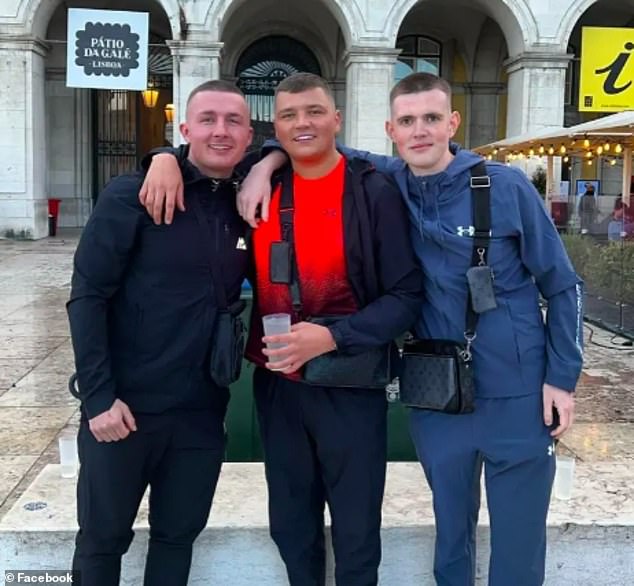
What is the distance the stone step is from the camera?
124 inches

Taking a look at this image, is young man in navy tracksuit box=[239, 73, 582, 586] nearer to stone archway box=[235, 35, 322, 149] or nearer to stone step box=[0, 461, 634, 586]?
stone step box=[0, 461, 634, 586]

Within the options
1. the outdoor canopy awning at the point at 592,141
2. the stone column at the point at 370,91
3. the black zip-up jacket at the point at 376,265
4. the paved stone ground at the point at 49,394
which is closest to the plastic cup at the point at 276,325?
the black zip-up jacket at the point at 376,265

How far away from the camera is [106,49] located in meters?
17.1

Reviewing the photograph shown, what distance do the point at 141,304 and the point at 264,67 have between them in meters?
24.1

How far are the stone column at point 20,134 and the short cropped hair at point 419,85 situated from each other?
1856 centimetres

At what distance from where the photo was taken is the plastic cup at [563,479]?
346 centimetres

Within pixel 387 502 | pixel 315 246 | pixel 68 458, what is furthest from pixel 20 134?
pixel 315 246

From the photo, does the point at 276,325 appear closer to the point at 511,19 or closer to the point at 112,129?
the point at 511,19

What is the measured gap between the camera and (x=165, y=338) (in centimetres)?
264

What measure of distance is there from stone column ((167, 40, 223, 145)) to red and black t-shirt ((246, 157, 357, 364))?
17106 mm

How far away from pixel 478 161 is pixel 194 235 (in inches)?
39.2

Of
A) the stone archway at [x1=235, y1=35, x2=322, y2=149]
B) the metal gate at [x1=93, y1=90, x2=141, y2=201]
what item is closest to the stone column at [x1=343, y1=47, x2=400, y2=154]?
the stone archway at [x1=235, y1=35, x2=322, y2=149]

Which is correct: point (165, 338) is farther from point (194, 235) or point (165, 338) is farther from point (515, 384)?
point (515, 384)

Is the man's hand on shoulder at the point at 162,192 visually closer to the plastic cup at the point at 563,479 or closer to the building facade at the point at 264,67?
the plastic cup at the point at 563,479
